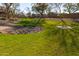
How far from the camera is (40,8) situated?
6.06 ft

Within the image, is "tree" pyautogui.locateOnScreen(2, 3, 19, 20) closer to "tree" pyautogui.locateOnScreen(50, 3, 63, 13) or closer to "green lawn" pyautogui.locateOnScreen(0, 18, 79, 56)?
"green lawn" pyautogui.locateOnScreen(0, 18, 79, 56)

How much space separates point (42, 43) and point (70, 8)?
38 cm

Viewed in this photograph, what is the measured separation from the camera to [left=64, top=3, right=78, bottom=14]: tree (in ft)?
5.94

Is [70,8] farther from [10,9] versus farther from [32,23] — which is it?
[10,9]

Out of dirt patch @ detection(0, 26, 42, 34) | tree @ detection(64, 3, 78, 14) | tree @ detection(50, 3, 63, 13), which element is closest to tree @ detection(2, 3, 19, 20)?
dirt patch @ detection(0, 26, 42, 34)

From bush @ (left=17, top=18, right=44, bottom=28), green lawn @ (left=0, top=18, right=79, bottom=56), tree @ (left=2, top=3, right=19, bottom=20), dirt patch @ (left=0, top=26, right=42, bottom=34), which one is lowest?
green lawn @ (left=0, top=18, right=79, bottom=56)

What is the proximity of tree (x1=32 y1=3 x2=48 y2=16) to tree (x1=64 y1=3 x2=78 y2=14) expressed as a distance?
6.7 inches

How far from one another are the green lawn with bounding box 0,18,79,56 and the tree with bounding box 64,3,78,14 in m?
0.10

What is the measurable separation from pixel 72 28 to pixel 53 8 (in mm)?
234

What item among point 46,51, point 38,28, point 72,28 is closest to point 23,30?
point 38,28

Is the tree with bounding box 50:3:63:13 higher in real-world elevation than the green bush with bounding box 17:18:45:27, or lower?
higher

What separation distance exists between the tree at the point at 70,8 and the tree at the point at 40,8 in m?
0.17

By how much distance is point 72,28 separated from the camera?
1.82m

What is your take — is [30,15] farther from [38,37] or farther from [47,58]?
[47,58]
